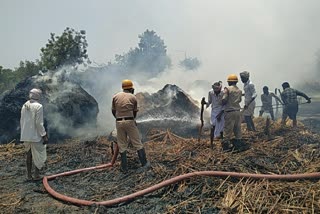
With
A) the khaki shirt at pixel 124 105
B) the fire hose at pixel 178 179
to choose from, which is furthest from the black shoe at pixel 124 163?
the fire hose at pixel 178 179

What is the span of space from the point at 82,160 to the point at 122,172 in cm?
163

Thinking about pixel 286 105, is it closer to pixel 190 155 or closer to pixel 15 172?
pixel 190 155

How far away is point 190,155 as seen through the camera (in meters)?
6.81

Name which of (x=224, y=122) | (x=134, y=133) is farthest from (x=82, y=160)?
(x=224, y=122)

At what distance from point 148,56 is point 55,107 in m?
25.7

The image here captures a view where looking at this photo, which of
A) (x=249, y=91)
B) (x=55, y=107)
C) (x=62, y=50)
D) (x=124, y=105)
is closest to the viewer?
(x=124, y=105)

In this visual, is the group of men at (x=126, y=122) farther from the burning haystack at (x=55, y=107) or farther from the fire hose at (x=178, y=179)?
the burning haystack at (x=55, y=107)

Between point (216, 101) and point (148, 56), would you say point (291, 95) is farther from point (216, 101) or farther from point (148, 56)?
point (148, 56)

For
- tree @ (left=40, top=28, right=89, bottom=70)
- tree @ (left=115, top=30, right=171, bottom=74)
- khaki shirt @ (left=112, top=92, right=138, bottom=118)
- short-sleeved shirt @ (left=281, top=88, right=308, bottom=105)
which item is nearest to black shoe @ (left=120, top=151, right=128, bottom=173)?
khaki shirt @ (left=112, top=92, right=138, bottom=118)

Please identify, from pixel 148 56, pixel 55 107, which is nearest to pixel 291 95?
pixel 55 107

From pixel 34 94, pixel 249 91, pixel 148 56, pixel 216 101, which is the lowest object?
pixel 216 101

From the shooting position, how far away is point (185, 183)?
5.09 m

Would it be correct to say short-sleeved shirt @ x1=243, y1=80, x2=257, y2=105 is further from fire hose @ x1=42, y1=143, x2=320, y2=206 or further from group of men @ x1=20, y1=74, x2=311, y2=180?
fire hose @ x1=42, y1=143, x2=320, y2=206

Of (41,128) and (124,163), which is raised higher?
(41,128)
